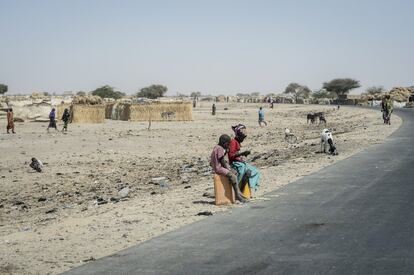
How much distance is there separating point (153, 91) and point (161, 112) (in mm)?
93617

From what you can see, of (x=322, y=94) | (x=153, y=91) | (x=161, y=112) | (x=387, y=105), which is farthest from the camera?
(x=322, y=94)

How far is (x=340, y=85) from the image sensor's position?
152 metres

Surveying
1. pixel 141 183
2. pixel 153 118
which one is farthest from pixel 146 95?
pixel 141 183

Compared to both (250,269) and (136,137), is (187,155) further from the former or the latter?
(250,269)

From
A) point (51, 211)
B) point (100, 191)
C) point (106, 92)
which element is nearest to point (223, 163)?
point (51, 211)

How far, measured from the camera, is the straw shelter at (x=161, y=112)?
6050 cm

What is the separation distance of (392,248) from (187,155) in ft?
63.8

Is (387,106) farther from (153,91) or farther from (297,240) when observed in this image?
(153,91)

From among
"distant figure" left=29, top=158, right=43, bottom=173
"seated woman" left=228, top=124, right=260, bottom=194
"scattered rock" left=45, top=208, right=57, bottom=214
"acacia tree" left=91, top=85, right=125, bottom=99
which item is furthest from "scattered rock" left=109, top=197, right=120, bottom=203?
"acacia tree" left=91, top=85, right=125, bottom=99

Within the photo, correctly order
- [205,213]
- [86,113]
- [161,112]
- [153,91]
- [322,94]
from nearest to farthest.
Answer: [205,213] < [86,113] < [161,112] < [153,91] < [322,94]

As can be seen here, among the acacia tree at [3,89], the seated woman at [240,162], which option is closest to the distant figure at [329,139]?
the seated woman at [240,162]

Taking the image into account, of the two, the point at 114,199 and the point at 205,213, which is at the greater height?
the point at 205,213

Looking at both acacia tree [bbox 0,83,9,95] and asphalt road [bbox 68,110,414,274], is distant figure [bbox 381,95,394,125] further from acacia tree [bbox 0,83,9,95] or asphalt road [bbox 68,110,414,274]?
acacia tree [bbox 0,83,9,95]

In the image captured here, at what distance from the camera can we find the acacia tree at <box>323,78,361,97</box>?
150 metres
